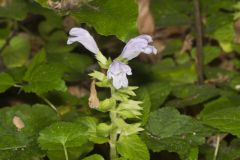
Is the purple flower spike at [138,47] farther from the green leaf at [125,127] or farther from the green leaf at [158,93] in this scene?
the green leaf at [158,93]

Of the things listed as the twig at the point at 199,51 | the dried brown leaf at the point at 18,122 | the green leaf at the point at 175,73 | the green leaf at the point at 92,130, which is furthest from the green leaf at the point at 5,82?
the twig at the point at 199,51

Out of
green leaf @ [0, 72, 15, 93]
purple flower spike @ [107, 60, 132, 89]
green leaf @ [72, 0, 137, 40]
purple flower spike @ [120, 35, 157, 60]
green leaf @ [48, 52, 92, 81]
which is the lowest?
green leaf @ [0, 72, 15, 93]

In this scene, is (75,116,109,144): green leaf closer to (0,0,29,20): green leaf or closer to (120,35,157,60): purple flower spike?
(120,35,157,60): purple flower spike

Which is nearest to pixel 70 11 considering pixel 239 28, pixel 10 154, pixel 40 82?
pixel 40 82

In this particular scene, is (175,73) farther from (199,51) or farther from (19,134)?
(19,134)

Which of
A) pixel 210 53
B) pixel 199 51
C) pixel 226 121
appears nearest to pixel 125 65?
pixel 226 121

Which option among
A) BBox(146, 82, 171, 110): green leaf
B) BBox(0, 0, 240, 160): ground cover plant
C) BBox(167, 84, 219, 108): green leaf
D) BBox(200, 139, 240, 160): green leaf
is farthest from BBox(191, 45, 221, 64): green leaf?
BBox(200, 139, 240, 160): green leaf

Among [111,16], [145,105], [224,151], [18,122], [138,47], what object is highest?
[111,16]

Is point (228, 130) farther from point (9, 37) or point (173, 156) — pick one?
point (9, 37)
